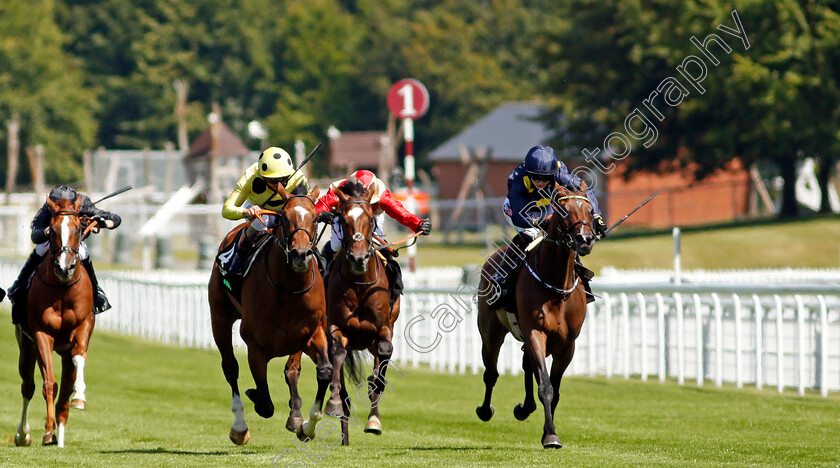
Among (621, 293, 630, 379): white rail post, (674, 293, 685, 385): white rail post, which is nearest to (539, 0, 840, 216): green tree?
(621, 293, 630, 379): white rail post

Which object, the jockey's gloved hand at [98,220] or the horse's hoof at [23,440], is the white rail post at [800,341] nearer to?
the jockey's gloved hand at [98,220]

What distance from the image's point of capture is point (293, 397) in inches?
372

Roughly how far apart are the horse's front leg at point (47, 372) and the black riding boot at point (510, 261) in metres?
3.85

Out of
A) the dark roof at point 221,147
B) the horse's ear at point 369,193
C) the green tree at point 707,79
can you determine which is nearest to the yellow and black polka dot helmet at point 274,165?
the horse's ear at point 369,193

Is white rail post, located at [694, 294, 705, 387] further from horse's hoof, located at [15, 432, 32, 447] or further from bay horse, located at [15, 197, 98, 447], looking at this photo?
horse's hoof, located at [15, 432, 32, 447]

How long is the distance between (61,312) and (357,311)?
2.63 meters

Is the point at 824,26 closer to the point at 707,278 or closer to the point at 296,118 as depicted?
the point at 707,278

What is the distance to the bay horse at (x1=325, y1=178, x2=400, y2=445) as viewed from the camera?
962 cm

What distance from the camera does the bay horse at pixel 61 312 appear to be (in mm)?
10297

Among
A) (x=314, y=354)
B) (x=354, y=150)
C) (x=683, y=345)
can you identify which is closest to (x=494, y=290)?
(x=314, y=354)

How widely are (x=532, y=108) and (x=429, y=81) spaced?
32.5ft

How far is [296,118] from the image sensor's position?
68125 mm

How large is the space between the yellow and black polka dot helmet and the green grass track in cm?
221

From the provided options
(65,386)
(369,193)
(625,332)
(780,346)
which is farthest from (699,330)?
(65,386)
